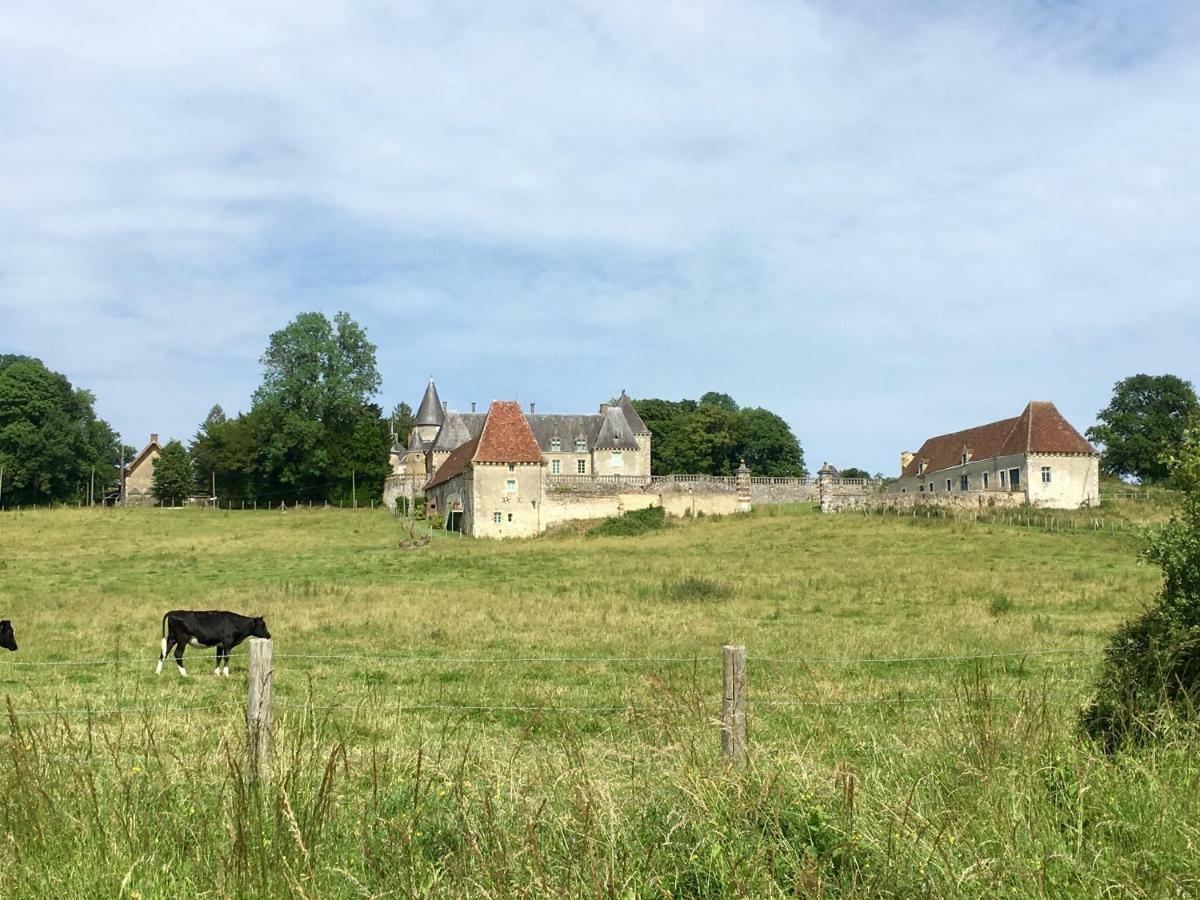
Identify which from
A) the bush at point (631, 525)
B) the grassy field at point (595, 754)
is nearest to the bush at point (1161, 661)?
the grassy field at point (595, 754)

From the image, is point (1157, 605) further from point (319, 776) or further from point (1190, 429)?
point (319, 776)

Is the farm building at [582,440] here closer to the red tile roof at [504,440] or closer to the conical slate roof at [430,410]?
the conical slate roof at [430,410]

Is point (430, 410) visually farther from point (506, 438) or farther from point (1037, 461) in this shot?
point (1037, 461)

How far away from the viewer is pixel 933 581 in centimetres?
2606

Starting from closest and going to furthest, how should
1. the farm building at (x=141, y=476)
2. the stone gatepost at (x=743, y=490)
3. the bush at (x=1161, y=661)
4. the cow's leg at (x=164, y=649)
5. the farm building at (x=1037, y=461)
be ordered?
1. the bush at (x=1161, y=661)
2. the cow's leg at (x=164, y=649)
3. the farm building at (x=1037, y=461)
4. the stone gatepost at (x=743, y=490)
5. the farm building at (x=141, y=476)

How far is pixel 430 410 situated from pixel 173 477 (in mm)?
22614

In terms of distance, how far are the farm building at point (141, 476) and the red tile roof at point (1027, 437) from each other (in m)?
69.7

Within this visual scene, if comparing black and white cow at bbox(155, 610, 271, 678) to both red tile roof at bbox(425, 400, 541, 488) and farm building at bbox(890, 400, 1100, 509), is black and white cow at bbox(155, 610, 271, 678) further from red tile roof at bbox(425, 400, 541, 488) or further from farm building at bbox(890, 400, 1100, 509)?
farm building at bbox(890, 400, 1100, 509)

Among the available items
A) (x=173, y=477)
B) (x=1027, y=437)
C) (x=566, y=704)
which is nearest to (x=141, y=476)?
(x=173, y=477)

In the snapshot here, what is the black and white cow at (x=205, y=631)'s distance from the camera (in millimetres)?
15297

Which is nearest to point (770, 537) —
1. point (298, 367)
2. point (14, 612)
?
point (14, 612)

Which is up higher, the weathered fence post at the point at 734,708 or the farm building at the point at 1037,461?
the farm building at the point at 1037,461

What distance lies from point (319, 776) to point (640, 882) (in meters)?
2.01

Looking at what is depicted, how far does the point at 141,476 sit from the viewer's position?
96625 mm
